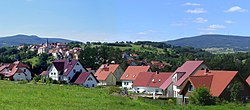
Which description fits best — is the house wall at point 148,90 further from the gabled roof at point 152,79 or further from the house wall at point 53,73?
the house wall at point 53,73

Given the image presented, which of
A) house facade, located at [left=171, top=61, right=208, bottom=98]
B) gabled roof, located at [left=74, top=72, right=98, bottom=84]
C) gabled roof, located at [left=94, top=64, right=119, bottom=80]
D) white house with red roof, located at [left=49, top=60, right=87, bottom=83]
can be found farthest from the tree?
gabled roof, located at [left=94, top=64, right=119, bottom=80]

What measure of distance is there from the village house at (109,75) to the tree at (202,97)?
138 ft

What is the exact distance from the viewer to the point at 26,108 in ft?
80.3

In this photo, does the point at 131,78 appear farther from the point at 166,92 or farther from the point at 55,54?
the point at 55,54

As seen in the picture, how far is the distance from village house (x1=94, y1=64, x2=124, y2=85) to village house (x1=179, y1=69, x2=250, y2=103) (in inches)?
1466

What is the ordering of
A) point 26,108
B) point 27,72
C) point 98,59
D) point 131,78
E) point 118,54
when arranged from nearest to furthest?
1. point 26,108
2. point 131,78
3. point 27,72
4. point 98,59
5. point 118,54

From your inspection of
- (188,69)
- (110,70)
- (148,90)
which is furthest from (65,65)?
(188,69)

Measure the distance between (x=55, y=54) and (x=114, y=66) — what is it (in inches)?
3217

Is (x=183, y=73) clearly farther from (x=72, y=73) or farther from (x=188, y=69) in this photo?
(x=72, y=73)

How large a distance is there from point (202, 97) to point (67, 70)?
43093 millimetres

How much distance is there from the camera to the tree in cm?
3578

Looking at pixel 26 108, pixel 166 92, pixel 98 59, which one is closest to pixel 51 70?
pixel 98 59

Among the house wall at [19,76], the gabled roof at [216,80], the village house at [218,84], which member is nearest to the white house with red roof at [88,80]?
the house wall at [19,76]

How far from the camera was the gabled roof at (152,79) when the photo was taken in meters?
60.4
